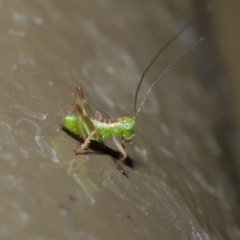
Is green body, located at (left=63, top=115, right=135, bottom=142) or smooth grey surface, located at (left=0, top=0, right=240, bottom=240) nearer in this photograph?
smooth grey surface, located at (left=0, top=0, right=240, bottom=240)

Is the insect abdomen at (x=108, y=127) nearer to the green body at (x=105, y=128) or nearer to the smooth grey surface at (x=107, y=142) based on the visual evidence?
the green body at (x=105, y=128)

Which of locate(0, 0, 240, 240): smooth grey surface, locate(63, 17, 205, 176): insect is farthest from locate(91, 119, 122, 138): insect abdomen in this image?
locate(0, 0, 240, 240): smooth grey surface

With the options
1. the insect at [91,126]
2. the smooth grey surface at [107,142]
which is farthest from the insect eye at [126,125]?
the smooth grey surface at [107,142]

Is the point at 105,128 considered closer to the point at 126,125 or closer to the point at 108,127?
the point at 108,127

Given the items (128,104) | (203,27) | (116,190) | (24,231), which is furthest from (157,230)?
(203,27)

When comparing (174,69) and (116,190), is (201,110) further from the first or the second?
(116,190)

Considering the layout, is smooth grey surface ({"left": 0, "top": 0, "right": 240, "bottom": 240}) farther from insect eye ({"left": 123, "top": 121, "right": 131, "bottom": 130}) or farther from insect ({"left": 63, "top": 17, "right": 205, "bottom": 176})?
insect eye ({"left": 123, "top": 121, "right": 131, "bottom": 130})

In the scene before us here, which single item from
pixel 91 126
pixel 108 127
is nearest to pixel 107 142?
pixel 108 127
